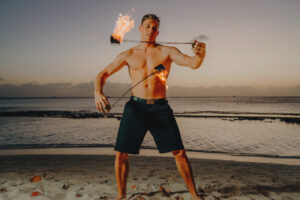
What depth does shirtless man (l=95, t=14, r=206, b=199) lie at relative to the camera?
291cm

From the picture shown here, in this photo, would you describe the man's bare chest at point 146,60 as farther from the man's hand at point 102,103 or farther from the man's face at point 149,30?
the man's hand at point 102,103

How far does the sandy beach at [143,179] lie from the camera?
3546 mm

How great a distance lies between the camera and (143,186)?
392 cm

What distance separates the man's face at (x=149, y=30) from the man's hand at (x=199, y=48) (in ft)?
2.32

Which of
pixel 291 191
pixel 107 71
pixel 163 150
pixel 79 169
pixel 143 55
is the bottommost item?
pixel 79 169

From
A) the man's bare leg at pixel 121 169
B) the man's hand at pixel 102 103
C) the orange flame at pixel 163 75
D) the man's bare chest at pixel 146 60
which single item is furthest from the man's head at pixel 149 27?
the man's bare leg at pixel 121 169

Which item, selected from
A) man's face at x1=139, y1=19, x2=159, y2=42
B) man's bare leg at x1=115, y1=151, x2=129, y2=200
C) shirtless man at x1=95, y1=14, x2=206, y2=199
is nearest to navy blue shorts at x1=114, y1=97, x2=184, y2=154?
shirtless man at x1=95, y1=14, x2=206, y2=199

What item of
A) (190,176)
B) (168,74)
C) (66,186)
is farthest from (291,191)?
(66,186)

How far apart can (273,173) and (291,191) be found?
3.66ft

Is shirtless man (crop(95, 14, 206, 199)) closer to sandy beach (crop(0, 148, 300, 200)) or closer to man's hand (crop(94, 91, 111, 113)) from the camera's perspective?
man's hand (crop(94, 91, 111, 113))

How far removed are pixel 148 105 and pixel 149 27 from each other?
113 centimetres

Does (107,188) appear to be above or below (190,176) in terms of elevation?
below

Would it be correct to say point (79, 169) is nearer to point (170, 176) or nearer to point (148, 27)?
point (170, 176)

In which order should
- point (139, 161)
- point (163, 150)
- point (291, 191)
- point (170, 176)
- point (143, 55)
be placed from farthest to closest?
1. point (139, 161)
2. point (170, 176)
3. point (291, 191)
4. point (143, 55)
5. point (163, 150)
